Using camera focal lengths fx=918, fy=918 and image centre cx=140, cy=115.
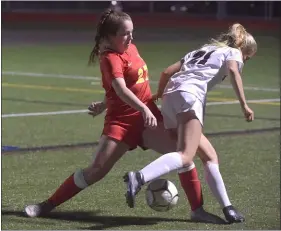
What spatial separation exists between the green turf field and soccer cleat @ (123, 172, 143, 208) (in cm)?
39

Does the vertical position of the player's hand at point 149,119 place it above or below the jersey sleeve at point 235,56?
below

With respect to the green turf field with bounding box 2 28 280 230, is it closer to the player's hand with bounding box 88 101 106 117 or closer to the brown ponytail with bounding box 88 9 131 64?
the player's hand with bounding box 88 101 106 117

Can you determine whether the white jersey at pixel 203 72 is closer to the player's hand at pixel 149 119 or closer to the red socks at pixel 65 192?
the player's hand at pixel 149 119

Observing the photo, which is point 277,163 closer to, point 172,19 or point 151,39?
point 151,39

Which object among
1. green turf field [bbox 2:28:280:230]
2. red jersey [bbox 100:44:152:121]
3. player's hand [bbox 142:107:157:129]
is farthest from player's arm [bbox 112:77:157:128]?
green turf field [bbox 2:28:280:230]

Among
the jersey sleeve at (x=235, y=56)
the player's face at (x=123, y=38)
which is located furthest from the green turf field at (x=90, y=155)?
the player's face at (x=123, y=38)

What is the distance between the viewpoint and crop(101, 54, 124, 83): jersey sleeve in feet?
22.6

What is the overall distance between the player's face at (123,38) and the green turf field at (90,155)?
1.35 meters

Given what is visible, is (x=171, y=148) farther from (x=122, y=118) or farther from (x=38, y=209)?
(x=38, y=209)

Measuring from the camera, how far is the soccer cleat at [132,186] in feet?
21.7

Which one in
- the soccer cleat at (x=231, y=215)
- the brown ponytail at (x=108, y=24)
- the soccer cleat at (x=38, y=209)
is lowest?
the soccer cleat at (x=38, y=209)

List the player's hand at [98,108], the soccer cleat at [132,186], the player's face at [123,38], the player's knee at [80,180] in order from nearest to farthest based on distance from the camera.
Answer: the soccer cleat at [132,186] < the player's face at [123,38] < the player's knee at [80,180] < the player's hand at [98,108]

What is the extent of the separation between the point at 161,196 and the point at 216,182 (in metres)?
0.45

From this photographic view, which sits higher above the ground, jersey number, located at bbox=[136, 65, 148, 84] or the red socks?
jersey number, located at bbox=[136, 65, 148, 84]
